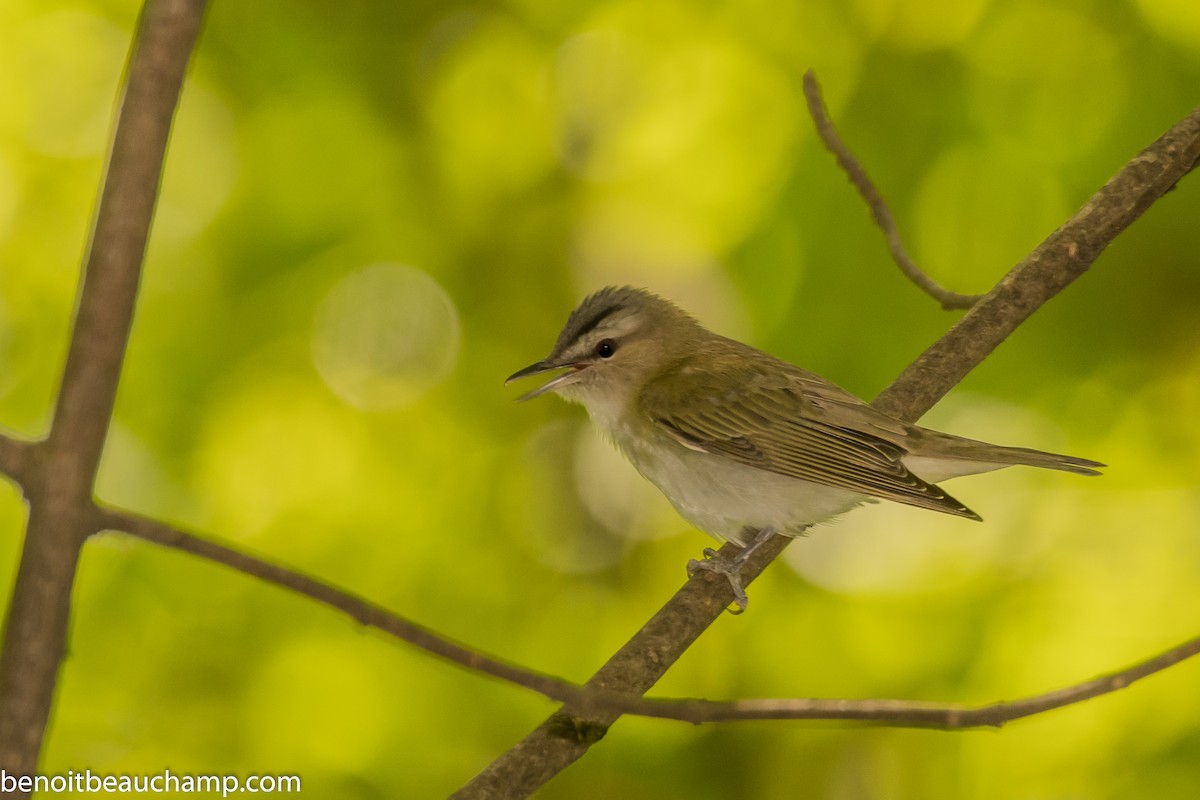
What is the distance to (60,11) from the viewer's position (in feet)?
13.7

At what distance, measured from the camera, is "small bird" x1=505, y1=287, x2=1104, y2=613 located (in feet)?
10.6

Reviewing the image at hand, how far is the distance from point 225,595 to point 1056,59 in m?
3.89

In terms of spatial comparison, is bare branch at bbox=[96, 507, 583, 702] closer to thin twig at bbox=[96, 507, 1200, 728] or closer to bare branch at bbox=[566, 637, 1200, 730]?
thin twig at bbox=[96, 507, 1200, 728]

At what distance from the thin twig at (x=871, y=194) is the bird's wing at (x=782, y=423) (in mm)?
454

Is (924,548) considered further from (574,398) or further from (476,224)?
(476,224)

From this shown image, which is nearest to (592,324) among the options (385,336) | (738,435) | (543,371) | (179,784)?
(543,371)

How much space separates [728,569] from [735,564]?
0.15 ft

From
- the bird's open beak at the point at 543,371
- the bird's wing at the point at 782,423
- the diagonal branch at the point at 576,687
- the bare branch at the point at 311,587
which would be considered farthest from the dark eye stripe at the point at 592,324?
the bare branch at the point at 311,587

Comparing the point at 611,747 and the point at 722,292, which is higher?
the point at 722,292

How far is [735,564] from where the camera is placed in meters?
3.13

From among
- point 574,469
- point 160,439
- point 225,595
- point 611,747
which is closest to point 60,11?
point 160,439

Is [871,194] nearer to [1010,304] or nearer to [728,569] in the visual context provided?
[1010,304]

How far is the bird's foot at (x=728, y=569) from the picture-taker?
295 centimetres

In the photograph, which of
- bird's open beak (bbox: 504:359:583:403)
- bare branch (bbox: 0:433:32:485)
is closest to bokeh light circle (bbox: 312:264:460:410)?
bird's open beak (bbox: 504:359:583:403)
